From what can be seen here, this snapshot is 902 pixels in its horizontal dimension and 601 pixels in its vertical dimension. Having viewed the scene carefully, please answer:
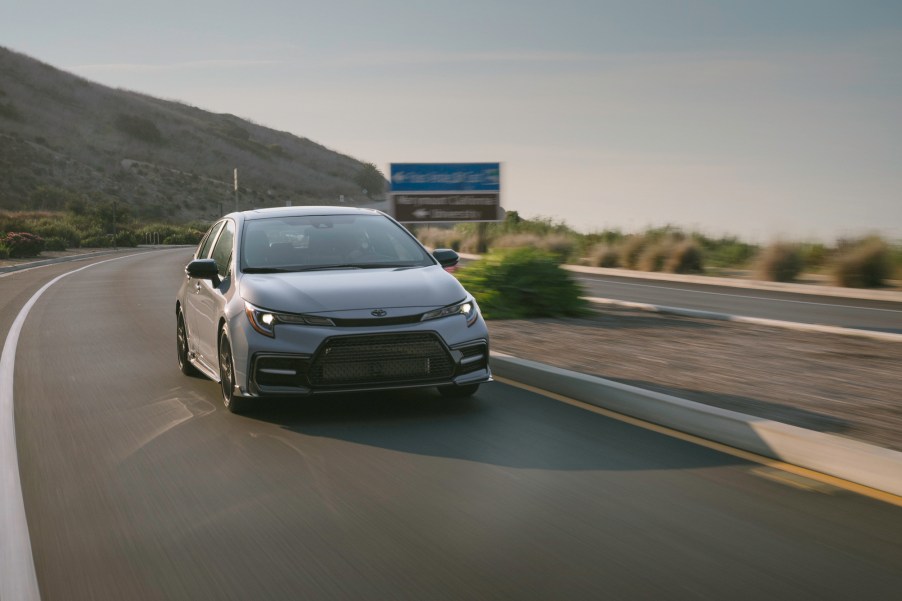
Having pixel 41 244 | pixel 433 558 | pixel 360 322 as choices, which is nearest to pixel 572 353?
pixel 360 322

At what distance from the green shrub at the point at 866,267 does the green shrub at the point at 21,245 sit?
33.1m

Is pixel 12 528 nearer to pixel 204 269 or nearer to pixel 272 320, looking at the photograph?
pixel 272 320

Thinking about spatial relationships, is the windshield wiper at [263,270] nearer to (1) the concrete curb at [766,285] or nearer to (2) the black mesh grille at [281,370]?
(2) the black mesh grille at [281,370]

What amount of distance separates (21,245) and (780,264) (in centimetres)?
3161

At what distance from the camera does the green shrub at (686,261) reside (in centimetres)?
3200

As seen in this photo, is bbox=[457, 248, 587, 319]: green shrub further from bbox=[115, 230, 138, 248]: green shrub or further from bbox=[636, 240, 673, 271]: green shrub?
bbox=[115, 230, 138, 248]: green shrub

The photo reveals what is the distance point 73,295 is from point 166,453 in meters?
17.4

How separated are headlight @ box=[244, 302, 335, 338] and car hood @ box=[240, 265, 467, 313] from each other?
0.04 metres

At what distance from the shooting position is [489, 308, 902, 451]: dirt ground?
8070mm

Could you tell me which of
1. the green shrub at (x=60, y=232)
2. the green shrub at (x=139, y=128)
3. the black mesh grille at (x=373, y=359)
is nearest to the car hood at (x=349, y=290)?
the black mesh grille at (x=373, y=359)

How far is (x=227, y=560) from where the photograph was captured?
5043 mm

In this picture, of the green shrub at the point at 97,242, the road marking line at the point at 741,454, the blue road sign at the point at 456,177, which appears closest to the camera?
Result: the road marking line at the point at 741,454

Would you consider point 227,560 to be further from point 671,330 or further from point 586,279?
point 586,279

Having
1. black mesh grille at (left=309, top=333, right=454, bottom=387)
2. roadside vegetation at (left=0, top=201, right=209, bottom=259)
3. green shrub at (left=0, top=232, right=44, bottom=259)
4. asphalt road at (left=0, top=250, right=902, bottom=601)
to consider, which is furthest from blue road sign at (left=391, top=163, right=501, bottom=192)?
roadside vegetation at (left=0, top=201, right=209, bottom=259)
